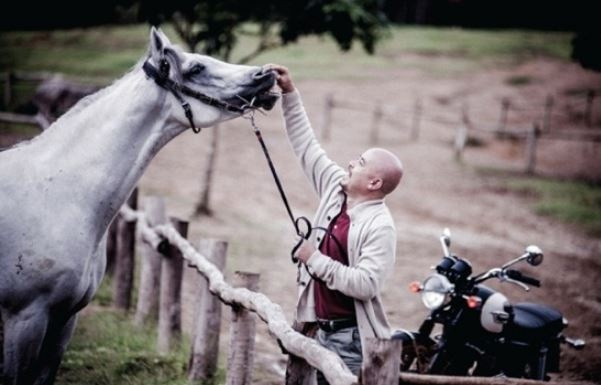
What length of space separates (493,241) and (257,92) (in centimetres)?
844

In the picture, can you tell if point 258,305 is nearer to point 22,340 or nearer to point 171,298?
point 22,340

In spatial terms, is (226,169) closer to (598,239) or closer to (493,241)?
(493,241)

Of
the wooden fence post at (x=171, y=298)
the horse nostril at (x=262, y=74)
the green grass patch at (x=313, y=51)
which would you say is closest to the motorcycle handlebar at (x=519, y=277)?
the horse nostril at (x=262, y=74)

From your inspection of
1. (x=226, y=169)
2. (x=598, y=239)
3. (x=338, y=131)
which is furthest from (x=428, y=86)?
(x=598, y=239)

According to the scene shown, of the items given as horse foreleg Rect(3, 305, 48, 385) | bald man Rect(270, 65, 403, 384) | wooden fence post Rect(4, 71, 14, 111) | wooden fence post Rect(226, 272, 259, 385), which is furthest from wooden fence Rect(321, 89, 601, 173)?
horse foreleg Rect(3, 305, 48, 385)

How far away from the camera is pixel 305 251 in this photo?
268 centimetres

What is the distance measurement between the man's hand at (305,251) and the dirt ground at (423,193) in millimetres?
2252

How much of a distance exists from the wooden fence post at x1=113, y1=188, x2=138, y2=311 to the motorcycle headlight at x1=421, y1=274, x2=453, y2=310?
3230 mm

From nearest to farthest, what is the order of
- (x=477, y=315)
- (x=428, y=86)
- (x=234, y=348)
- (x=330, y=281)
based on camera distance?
(x=330, y=281), (x=234, y=348), (x=477, y=315), (x=428, y=86)

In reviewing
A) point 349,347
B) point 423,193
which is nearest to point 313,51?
point 423,193

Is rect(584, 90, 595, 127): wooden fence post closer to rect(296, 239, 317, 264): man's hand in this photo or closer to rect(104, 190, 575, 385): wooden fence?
rect(104, 190, 575, 385): wooden fence

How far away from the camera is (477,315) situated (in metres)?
3.94

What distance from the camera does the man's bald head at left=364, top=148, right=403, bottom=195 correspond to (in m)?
2.81

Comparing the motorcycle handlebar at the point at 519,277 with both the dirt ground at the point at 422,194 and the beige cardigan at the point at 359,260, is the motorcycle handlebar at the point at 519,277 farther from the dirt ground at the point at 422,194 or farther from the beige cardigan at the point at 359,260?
the dirt ground at the point at 422,194
